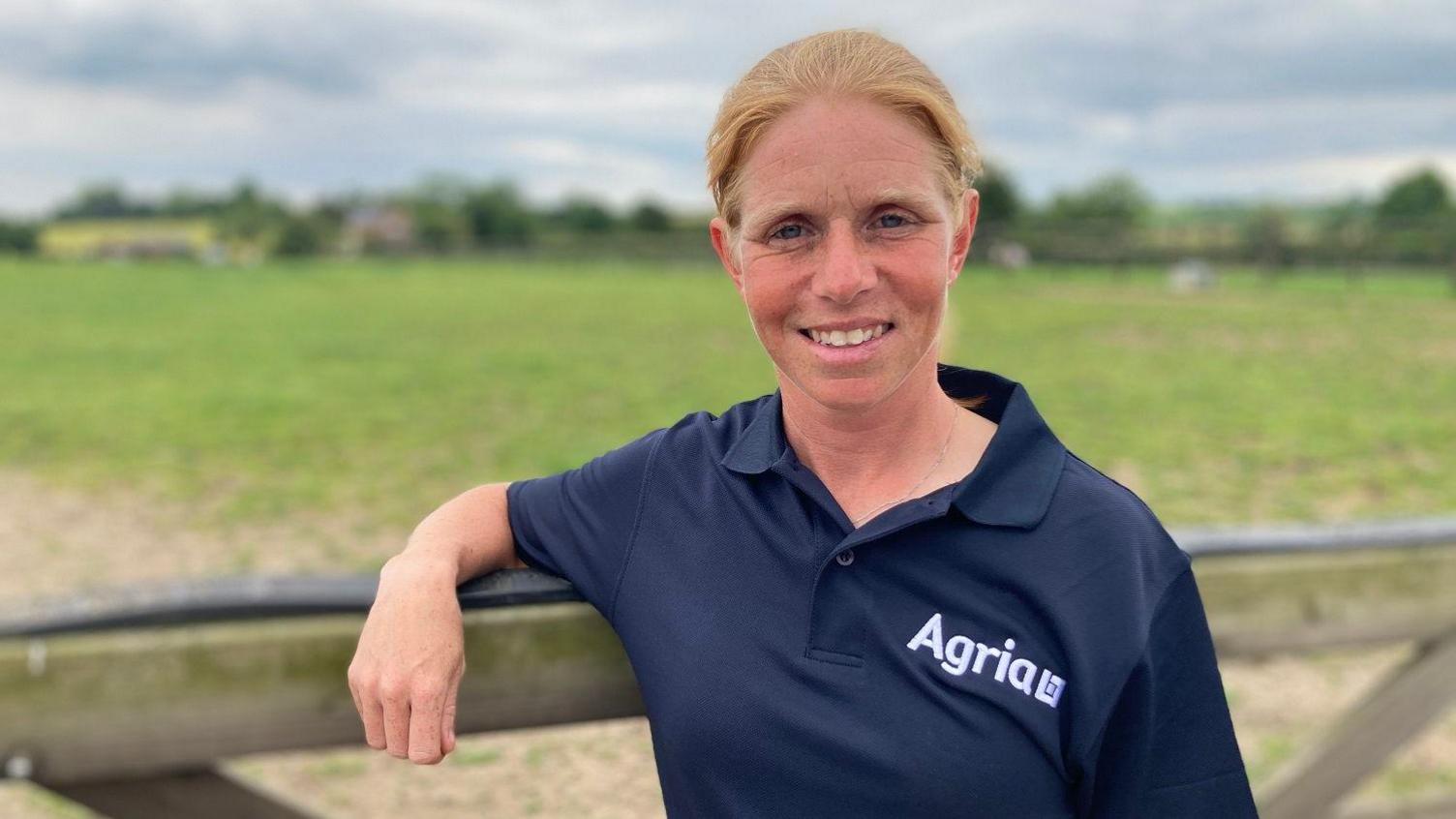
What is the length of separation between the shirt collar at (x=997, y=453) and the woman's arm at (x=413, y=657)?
1.17 feet

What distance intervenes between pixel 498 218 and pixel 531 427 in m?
64.7

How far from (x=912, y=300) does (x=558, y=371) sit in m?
11.0

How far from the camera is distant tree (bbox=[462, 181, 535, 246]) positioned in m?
64.3

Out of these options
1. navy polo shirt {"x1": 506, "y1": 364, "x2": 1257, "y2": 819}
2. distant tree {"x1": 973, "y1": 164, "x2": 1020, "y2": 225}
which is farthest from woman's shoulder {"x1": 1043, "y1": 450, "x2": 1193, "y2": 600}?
distant tree {"x1": 973, "y1": 164, "x2": 1020, "y2": 225}

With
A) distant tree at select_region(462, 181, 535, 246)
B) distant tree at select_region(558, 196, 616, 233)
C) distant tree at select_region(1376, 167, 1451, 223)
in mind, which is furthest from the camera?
distant tree at select_region(558, 196, 616, 233)

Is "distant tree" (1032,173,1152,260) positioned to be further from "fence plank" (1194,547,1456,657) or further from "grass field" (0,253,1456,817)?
"fence plank" (1194,547,1456,657)

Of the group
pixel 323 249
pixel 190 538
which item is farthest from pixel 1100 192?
pixel 190 538

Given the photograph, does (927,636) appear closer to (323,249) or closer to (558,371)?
(558,371)

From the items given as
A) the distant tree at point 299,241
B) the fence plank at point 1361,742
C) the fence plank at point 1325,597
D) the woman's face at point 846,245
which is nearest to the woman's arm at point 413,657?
the woman's face at point 846,245

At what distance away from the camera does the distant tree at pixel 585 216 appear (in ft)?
228

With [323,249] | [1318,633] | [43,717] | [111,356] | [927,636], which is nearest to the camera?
[927,636]

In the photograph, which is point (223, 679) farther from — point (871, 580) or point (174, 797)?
point (871, 580)

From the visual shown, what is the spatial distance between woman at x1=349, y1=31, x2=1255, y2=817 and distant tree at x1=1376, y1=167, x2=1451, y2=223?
62.6 metres

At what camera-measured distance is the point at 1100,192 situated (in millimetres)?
68500
